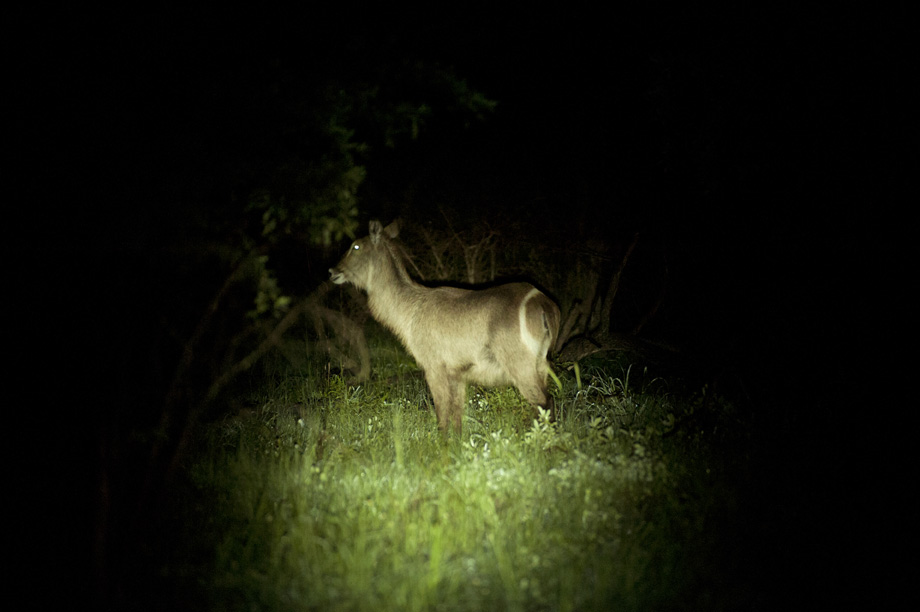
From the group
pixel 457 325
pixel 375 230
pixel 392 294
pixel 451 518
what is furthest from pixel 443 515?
pixel 375 230

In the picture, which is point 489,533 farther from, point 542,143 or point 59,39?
point 542,143

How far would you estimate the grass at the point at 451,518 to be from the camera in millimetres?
3262

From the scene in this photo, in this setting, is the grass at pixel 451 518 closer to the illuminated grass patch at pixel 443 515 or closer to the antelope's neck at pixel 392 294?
the illuminated grass patch at pixel 443 515

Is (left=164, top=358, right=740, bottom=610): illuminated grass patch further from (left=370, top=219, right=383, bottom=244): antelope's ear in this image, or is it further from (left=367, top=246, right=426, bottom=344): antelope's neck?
(left=370, top=219, right=383, bottom=244): antelope's ear

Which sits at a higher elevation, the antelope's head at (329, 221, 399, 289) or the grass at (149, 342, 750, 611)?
the antelope's head at (329, 221, 399, 289)

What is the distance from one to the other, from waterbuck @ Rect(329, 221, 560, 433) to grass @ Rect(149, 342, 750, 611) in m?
0.40

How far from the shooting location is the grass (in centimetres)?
326

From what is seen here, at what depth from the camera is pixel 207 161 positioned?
333 cm

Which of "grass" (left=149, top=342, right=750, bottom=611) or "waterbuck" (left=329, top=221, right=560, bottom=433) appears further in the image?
"waterbuck" (left=329, top=221, right=560, bottom=433)

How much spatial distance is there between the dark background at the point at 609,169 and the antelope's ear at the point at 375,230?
143cm

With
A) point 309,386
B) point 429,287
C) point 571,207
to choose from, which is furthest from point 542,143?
point 309,386

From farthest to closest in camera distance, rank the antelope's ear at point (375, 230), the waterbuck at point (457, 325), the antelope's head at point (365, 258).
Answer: the antelope's head at point (365, 258), the antelope's ear at point (375, 230), the waterbuck at point (457, 325)

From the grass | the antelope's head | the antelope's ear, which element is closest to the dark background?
the grass

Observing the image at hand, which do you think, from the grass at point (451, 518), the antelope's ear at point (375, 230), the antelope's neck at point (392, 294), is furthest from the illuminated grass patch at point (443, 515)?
the antelope's ear at point (375, 230)
